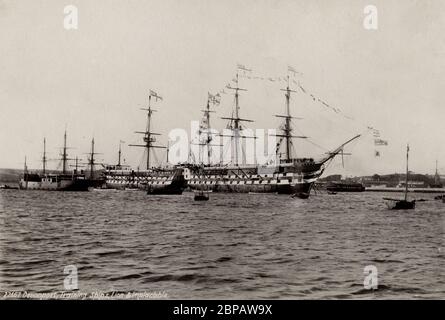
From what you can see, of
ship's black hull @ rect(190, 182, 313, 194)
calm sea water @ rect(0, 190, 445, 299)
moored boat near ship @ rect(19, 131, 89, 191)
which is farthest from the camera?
moored boat near ship @ rect(19, 131, 89, 191)

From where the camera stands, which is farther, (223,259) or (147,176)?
(147,176)

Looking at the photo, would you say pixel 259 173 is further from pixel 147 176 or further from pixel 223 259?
pixel 223 259

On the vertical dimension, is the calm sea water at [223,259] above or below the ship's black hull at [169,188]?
below

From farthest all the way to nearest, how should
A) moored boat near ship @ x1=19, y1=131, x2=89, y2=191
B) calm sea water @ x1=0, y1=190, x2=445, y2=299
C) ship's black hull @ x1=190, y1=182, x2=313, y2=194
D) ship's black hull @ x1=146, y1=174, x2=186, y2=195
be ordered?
moored boat near ship @ x1=19, y1=131, x2=89, y2=191, ship's black hull @ x1=190, y1=182, x2=313, y2=194, ship's black hull @ x1=146, y1=174, x2=186, y2=195, calm sea water @ x1=0, y1=190, x2=445, y2=299

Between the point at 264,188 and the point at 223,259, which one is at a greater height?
the point at 264,188

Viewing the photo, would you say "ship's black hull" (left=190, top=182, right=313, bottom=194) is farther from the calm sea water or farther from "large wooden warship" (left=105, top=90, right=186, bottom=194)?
the calm sea water

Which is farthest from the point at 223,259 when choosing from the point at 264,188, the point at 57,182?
the point at 57,182

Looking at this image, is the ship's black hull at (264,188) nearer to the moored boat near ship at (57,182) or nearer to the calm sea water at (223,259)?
the moored boat near ship at (57,182)

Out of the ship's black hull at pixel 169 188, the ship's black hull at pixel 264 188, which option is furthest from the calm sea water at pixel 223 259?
the ship's black hull at pixel 264 188

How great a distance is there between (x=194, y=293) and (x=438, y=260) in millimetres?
10117

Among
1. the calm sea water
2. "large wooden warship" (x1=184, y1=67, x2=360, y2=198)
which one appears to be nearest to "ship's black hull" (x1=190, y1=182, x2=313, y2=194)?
"large wooden warship" (x1=184, y1=67, x2=360, y2=198)

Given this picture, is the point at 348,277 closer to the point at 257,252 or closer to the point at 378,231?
the point at 257,252
